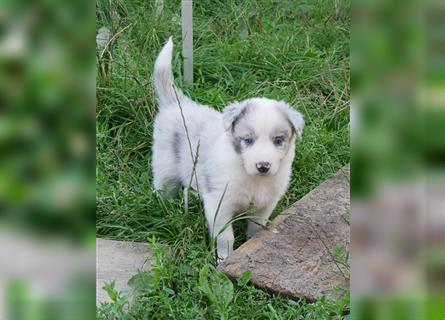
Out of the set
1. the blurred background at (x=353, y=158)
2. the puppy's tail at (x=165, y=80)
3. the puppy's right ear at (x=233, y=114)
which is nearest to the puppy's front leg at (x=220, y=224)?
the puppy's right ear at (x=233, y=114)

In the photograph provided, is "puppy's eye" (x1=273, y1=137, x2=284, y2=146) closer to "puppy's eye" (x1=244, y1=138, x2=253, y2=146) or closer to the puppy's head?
the puppy's head

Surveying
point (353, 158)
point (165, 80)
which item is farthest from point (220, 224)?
point (353, 158)

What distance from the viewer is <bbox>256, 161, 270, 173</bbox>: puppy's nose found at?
342cm

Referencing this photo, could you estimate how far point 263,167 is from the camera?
343 cm

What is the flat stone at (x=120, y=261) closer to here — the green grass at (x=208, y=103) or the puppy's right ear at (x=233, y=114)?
the green grass at (x=208, y=103)

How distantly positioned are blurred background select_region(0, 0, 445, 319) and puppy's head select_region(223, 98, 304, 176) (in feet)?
8.07

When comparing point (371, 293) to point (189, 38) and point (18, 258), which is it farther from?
point (189, 38)

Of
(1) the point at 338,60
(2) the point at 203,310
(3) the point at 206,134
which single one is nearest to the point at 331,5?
(1) the point at 338,60

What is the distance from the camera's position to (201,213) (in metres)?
3.75

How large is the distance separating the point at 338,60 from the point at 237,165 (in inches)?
88.6

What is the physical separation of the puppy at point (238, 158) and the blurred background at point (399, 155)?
2458 mm

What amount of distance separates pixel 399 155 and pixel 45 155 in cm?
46

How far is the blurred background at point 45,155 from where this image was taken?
0.95 metres

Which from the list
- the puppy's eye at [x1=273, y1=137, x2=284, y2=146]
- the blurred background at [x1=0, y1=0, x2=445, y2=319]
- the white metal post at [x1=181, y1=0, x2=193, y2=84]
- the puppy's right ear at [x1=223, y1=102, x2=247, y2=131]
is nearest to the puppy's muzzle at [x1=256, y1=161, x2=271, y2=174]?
the puppy's eye at [x1=273, y1=137, x2=284, y2=146]
